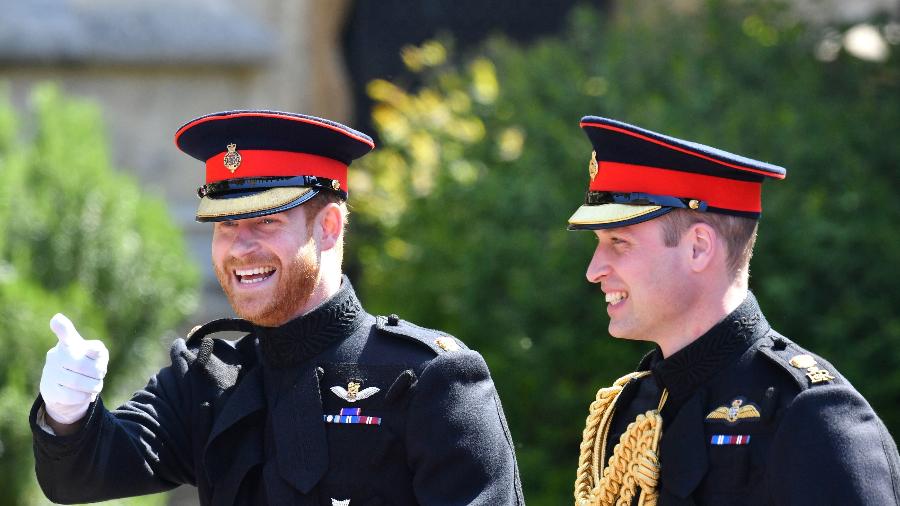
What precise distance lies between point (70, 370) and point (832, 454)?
157cm

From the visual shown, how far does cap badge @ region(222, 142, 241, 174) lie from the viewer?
140 inches

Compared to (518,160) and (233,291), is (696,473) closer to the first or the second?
(233,291)

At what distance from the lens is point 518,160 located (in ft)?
21.6

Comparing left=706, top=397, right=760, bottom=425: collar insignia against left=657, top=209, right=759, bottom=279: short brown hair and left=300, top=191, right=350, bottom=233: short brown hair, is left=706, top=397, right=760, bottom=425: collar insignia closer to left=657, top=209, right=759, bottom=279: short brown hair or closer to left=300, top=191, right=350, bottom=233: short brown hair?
left=657, top=209, right=759, bottom=279: short brown hair

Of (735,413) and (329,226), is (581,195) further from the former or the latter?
(735,413)

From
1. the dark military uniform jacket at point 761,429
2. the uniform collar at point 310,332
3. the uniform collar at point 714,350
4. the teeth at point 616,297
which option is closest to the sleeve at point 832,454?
the dark military uniform jacket at point 761,429

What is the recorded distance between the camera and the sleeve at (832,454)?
2861 millimetres

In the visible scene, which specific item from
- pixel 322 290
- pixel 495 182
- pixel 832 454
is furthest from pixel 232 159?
pixel 495 182

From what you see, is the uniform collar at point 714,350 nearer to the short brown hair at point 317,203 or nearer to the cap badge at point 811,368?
the cap badge at point 811,368

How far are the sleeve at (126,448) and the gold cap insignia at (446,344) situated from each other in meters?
0.62

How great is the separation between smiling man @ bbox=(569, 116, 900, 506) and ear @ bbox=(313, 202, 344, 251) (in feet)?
1.89

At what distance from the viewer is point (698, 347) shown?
3.22m

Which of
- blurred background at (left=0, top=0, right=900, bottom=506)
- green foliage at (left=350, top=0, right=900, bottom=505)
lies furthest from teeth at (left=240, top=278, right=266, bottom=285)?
green foliage at (left=350, top=0, right=900, bottom=505)

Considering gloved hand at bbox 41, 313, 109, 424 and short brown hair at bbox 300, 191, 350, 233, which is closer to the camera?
gloved hand at bbox 41, 313, 109, 424
